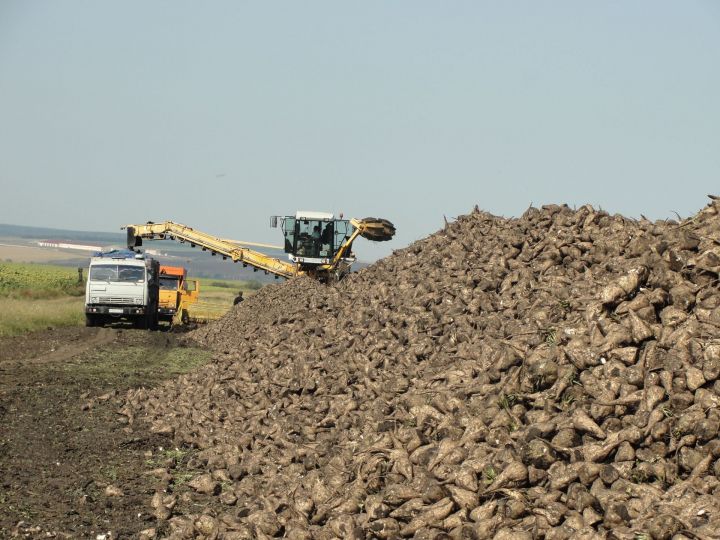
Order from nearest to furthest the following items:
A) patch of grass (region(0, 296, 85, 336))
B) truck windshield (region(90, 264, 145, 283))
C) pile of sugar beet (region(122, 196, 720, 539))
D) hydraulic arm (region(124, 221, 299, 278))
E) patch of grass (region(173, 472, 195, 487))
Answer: pile of sugar beet (region(122, 196, 720, 539)) → patch of grass (region(173, 472, 195, 487)) → patch of grass (region(0, 296, 85, 336)) → truck windshield (region(90, 264, 145, 283)) → hydraulic arm (region(124, 221, 299, 278))

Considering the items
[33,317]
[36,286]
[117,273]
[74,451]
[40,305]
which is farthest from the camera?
[36,286]

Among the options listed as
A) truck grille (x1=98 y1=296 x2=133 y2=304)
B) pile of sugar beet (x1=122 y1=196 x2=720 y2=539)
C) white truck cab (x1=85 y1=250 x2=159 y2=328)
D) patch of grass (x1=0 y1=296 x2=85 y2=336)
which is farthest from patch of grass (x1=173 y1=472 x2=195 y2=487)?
truck grille (x1=98 y1=296 x2=133 y2=304)

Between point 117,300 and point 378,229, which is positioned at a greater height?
point 378,229

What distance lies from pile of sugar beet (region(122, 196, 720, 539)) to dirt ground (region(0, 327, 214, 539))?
555mm

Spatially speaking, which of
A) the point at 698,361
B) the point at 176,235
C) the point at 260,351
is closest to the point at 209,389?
the point at 260,351

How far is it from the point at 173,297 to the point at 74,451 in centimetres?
2850

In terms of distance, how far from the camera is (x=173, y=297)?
4075 centimetres

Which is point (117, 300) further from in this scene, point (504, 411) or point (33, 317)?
point (504, 411)

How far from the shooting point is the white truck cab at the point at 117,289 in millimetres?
32969

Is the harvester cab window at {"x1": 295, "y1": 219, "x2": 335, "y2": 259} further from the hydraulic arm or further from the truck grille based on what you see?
the truck grille

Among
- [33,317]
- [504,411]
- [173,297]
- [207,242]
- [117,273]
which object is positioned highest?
[207,242]

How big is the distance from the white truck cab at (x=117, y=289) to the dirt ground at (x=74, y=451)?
9.03 meters

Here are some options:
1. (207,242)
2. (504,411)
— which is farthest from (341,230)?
(504,411)

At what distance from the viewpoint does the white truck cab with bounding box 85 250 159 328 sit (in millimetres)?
32969
